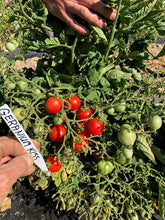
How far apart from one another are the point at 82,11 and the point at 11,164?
91 cm

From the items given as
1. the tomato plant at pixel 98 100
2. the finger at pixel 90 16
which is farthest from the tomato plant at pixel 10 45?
the finger at pixel 90 16

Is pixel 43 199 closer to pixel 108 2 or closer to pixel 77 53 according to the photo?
pixel 77 53

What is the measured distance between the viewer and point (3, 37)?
A: 13.2ft

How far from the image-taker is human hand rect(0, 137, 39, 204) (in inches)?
36.6

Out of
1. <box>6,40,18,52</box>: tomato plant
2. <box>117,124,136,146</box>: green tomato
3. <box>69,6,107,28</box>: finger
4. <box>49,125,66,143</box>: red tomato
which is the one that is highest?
<box>69,6,107,28</box>: finger

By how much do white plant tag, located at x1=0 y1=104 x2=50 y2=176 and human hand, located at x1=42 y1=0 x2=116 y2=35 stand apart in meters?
0.63

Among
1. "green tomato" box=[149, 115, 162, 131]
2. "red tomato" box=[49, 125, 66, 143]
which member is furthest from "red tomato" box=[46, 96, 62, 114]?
"green tomato" box=[149, 115, 162, 131]

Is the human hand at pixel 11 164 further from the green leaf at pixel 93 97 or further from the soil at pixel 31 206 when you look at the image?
the soil at pixel 31 206

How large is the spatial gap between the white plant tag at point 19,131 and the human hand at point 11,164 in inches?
1.7

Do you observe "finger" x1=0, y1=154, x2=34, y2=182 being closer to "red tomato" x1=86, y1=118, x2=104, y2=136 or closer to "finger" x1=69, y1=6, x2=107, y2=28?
"red tomato" x1=86, y1=118, x2=104, y2=136

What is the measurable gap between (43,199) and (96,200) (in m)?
0.65

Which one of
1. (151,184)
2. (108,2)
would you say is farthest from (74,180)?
(108,2)

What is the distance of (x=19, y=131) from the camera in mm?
1021

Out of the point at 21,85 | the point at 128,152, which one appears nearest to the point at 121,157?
the point at 128,152
